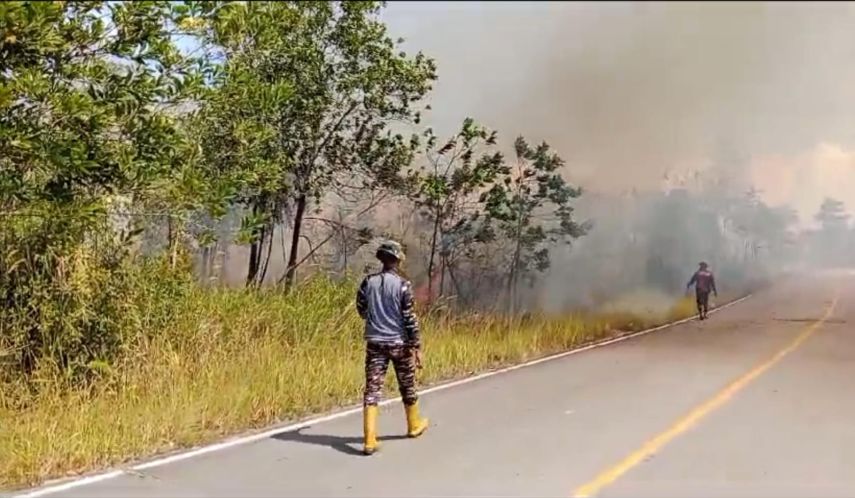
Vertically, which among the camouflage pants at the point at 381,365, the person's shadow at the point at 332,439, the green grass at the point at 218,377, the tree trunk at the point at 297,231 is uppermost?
the tree trunk at the point at 297,231

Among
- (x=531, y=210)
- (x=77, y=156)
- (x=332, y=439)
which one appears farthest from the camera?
(x=531, y=210)

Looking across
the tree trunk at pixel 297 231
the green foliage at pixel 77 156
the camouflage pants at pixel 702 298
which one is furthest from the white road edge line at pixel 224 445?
the camouflage pants at pixel 702 298

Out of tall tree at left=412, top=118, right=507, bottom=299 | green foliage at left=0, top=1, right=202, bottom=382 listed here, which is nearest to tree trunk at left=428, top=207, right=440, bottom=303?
tall tree at left=412, top=118, right=507, bottom=299

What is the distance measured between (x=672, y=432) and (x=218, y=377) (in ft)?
13.6

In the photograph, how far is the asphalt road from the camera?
5410mm

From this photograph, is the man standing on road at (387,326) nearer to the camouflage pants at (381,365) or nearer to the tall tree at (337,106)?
the camouflage pants at (381,365)

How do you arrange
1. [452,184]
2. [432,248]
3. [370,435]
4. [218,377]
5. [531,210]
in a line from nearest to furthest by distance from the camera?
[370,435], [218,377], [452,184], [432,248], [531,210]

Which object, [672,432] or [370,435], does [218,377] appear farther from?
[672,432]

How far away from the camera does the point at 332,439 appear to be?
22.6ft

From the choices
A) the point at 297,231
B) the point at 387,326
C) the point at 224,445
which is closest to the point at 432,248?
the point at 297,231

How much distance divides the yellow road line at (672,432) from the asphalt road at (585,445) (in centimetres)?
1

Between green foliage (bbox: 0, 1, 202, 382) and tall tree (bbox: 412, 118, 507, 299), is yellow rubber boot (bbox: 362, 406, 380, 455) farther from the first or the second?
tall tree (bbox: 412, 118, 507, 299)

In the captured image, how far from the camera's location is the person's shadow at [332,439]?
6589 millimetres

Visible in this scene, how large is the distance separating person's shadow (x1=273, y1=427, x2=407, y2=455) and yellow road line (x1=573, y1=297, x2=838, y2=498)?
178 cm
